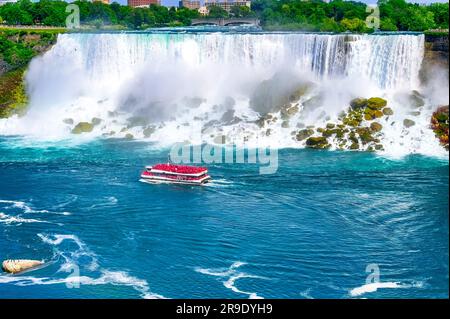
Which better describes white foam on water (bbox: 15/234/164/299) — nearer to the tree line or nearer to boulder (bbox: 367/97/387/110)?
boulder (bbox: 367/97/387/110)

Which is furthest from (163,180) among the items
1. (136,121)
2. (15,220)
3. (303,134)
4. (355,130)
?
(136,121)

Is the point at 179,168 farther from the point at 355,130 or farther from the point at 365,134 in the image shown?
the point at 355,130

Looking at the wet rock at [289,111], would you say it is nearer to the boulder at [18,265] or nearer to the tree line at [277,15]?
the tree line at [277,15]

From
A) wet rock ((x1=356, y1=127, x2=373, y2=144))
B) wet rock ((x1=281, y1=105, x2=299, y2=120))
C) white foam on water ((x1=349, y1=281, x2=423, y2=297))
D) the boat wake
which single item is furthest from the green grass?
white foam on water ((x1=349, y1=281, x2=423, y2=297))

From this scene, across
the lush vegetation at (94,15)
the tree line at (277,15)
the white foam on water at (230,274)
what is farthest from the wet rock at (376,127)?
the lush vegetation at (94,15)
